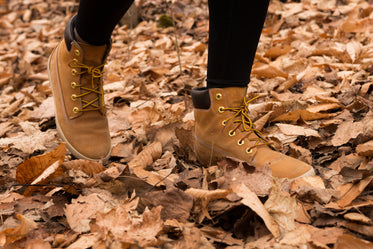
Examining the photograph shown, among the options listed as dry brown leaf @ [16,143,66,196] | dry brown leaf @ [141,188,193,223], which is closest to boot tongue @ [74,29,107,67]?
dry brown leaf @ [16,143,66,196]

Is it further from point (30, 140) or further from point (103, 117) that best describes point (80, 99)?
point (30, 140)

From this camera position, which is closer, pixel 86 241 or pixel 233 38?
pixel 86 241

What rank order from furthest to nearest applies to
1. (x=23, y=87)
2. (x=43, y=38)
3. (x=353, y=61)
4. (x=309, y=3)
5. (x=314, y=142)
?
(x=43, y=38), (x=309, y=3), (x=23, y=87), (x=353, y=61), (x=314, y=142)

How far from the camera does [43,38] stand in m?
4.04

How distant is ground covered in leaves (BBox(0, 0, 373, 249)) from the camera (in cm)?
96

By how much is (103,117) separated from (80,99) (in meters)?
0.12

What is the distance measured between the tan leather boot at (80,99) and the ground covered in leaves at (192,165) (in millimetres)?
88

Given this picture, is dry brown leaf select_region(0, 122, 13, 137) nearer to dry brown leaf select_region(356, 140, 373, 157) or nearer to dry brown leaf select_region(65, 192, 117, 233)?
dry brown leaf select_region(65, 192, 117, 233)

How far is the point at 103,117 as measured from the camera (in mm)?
1534

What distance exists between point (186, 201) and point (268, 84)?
51.0 inches

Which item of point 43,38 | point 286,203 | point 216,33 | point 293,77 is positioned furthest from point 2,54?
point 286,203

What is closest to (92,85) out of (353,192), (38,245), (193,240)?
(38,245)

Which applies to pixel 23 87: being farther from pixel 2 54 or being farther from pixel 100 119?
pixel 100 119

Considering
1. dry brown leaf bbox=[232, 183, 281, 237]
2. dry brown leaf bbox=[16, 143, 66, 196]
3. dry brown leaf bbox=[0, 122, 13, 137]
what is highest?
dry brown leaf bbox=[232, 183, 281, 237]
